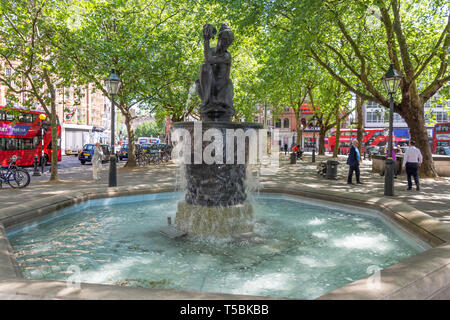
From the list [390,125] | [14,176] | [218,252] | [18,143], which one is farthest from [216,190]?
[18,143]

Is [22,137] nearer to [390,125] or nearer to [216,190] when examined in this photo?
[216,190]

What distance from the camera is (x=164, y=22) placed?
2044cm

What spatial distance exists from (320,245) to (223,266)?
1854 mm

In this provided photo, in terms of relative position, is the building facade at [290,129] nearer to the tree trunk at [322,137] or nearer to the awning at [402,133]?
the awning at [402,133]

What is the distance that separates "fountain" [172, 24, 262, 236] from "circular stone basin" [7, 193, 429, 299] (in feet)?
1.21

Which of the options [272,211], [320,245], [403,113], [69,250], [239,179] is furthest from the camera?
[403,113]

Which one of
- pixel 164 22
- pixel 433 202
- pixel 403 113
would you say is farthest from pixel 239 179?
pixel 164 22

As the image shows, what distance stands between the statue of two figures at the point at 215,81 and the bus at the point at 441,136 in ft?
101

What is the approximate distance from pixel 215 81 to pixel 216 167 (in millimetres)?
1854

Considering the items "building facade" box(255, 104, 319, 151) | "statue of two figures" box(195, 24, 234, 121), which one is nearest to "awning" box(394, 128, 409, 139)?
"building facade" box(255, 104, 319, 151)

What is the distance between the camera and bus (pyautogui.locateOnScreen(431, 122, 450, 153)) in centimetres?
2961

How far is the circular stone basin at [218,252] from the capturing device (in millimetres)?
3691

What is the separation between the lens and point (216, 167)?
5.81m

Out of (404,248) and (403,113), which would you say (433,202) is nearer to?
(404,248)
